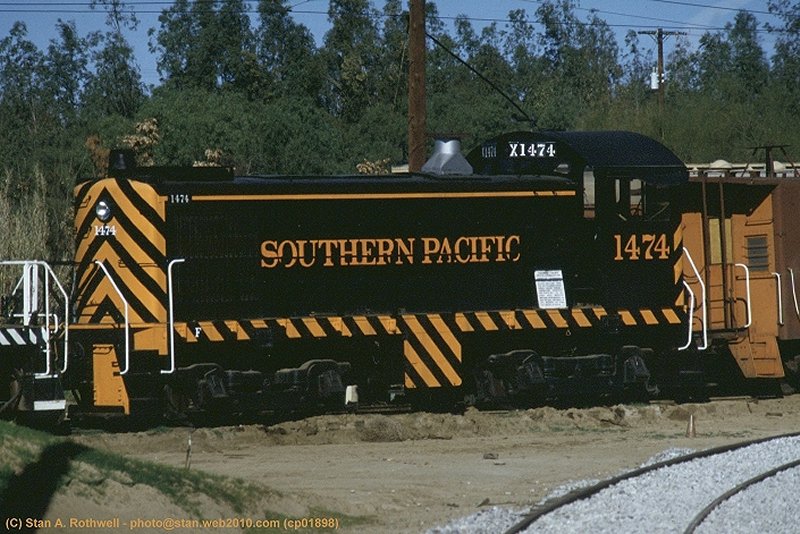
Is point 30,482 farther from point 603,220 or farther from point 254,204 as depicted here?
point 603,220

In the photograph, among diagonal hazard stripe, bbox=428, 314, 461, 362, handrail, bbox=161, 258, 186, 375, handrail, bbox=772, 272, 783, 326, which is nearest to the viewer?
handrail, bbox=161, 258, 186, 375

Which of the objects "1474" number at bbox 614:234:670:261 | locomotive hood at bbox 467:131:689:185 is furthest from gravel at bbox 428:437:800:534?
locomotive hood at bbox 467:131:689:185

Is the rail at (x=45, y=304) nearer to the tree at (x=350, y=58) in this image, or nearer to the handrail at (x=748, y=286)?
the handrail at (x=748, y=286)

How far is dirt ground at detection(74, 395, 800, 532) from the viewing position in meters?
11.4

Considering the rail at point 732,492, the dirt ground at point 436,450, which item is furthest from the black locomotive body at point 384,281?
the rail at point 732,492

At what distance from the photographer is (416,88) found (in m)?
21.0

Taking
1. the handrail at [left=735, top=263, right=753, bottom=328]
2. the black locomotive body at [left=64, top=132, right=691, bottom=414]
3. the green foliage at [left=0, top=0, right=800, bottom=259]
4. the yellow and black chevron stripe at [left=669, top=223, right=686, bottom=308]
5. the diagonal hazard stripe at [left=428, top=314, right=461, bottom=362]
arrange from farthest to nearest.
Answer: the green foliage at [left=0, top=0, right=800, bottom=259] → the handrail at [left=735, top=263, right=753, bottom=328] → the yellow and black chevron stripe at [left=669, top=223, right=686, bottom=308] → the diagonal hazard stripe at [left=428, top=314, right=461, bottom=362] → the black locomotive body at [left=64, top=132, right=691, bottom=414]

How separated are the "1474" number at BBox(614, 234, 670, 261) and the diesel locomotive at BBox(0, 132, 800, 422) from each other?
3 cm

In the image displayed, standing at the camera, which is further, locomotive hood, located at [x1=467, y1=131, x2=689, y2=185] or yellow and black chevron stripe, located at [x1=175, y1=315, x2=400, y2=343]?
locomotive hood, located at [x1=467, y1=131, x2=689, y2=185]

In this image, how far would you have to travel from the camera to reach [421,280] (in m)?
16.2

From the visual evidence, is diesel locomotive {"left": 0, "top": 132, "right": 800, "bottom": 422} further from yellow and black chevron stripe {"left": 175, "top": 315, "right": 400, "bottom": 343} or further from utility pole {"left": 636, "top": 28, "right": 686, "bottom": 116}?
utility pole {"left": 636, "top": 28, "right": 686, "bottom": 116}

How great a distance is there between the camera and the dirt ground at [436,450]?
1137 centimetres

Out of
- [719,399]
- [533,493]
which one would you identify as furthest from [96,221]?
[719,399]

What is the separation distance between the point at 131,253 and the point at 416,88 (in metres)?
7.60
